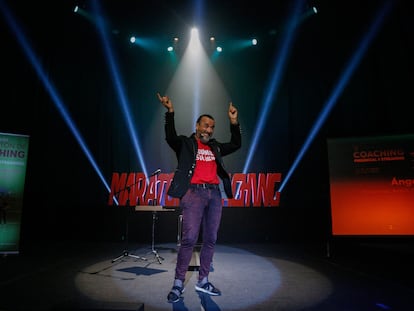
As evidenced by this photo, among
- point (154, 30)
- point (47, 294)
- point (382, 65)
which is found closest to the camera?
point (47, 294)

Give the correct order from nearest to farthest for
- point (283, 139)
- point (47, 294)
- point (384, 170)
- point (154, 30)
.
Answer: point (47, 294) → point (384, 170) → point (283, 139) → point (154, 30)

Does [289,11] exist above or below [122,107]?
above

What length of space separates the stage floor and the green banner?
33 cm

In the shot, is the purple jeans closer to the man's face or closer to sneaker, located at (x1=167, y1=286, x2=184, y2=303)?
sneaker, located at (x1=167, y1=286, x2=184, y2=303)

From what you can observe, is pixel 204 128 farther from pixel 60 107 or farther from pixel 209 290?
pixel 60 107

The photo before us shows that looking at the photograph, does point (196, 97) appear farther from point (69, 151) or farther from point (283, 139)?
point (69, 151)

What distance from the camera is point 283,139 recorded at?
285 inches

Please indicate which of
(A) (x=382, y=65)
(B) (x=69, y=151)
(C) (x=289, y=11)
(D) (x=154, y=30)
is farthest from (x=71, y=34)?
(A) (x=382, y=65)

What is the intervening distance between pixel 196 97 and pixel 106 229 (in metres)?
4.00

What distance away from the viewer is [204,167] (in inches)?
105

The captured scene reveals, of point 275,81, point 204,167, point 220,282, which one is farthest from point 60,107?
point 220,282

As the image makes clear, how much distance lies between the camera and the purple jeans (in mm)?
2504

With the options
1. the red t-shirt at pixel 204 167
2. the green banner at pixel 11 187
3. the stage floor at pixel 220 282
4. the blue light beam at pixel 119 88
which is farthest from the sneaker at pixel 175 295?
the blue light beam at pixel 119 88

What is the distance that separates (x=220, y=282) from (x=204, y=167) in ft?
4.43
